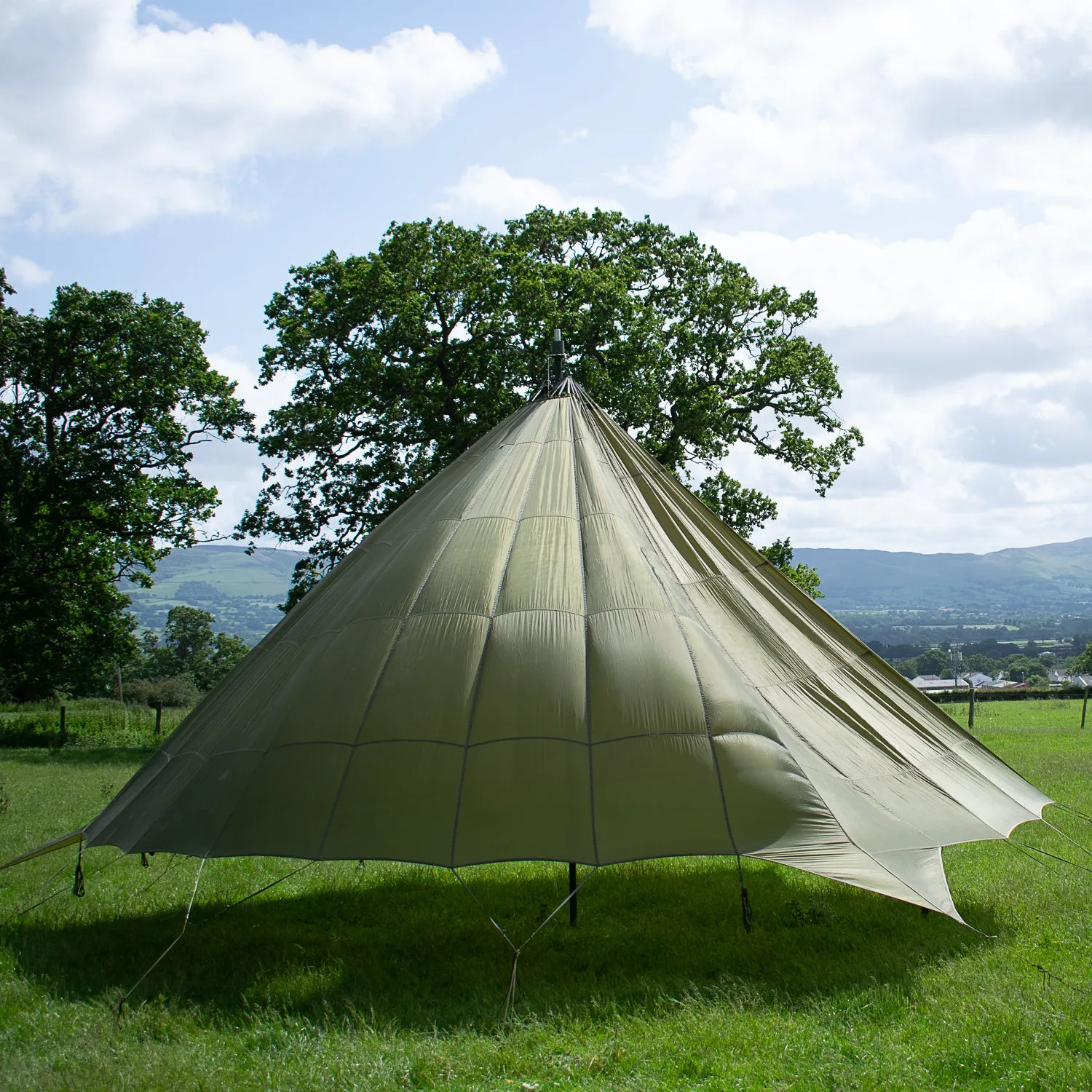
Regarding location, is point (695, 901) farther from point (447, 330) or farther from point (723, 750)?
point (447, 330)

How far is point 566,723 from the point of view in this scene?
269 inches

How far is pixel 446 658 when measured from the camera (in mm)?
7199

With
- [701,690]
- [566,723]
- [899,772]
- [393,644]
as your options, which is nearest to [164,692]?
[393,644]

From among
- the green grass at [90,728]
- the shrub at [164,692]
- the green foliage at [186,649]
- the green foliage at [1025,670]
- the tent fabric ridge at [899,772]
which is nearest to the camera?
the tent fabric ridge at [899,772]

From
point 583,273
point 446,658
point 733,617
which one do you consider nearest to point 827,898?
point 733,617

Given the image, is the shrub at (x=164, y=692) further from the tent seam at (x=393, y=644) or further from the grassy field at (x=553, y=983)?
the tent seam at (x=393, y=644)

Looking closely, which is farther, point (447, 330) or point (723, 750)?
point (447, 330)

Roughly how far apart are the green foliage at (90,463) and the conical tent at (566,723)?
58.1 feet

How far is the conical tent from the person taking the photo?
6.48 metres

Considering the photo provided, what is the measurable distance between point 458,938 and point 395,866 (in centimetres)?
288

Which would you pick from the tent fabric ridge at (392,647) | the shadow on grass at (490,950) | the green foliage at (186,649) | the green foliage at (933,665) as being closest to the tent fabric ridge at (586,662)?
the tent fabric ridge at (392,647)

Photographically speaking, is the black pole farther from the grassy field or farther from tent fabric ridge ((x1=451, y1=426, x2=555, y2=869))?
the grassy field

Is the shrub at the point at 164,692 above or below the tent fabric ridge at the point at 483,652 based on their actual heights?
below

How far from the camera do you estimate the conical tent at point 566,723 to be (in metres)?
6.48
